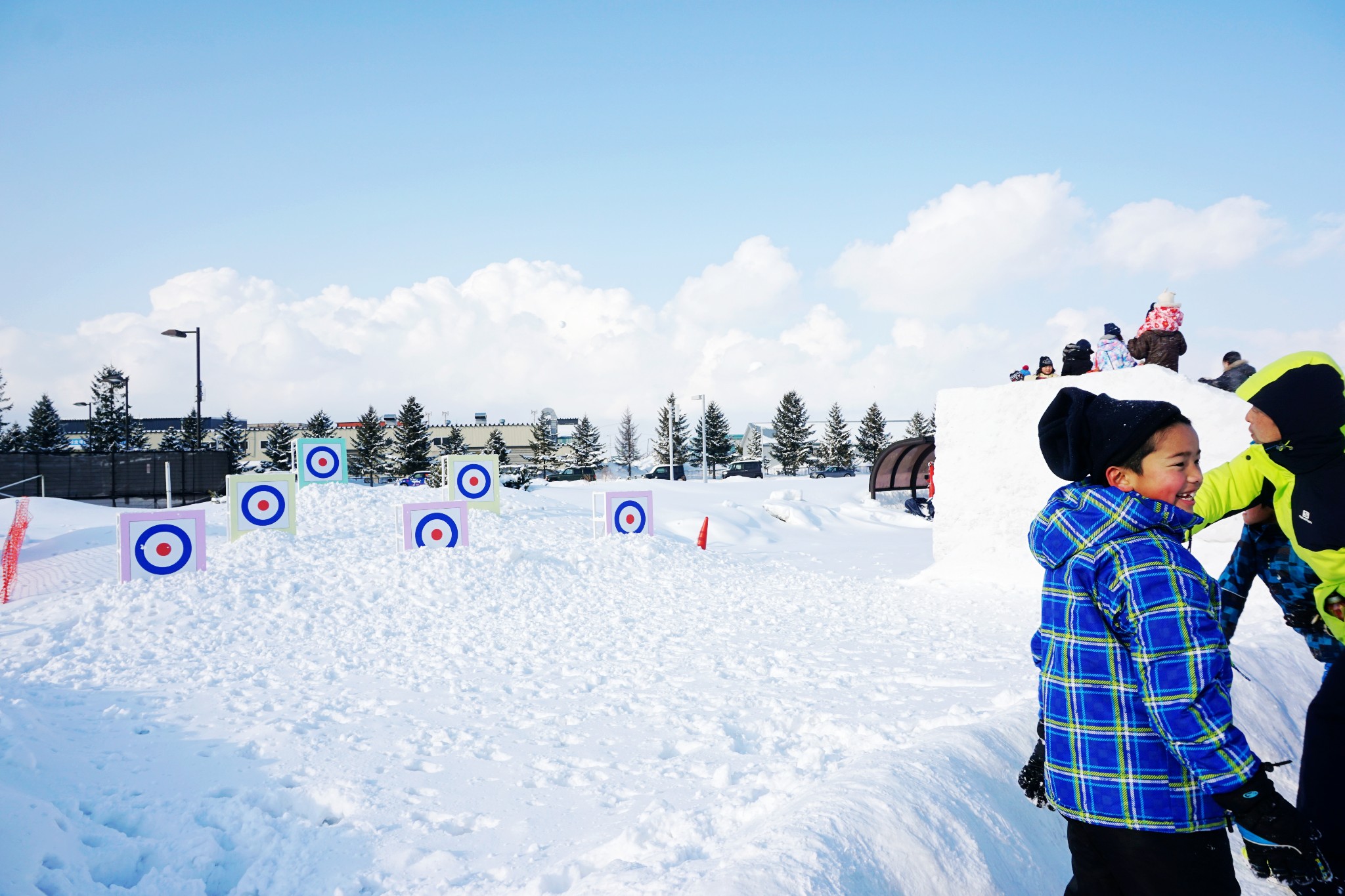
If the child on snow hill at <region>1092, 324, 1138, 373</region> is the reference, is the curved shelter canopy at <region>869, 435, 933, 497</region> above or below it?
below

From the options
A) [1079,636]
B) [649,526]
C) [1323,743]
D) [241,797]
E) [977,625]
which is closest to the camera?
[1079,636]

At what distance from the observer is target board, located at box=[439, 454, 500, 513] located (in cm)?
1527

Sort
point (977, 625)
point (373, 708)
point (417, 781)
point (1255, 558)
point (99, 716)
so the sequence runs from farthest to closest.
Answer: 1. point (977, 625)
2. point (373, 708)
3. point (99, 716)
4. point (417, 781)
5. point (1255, 558)

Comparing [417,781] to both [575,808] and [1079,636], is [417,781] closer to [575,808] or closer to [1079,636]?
[575,808]

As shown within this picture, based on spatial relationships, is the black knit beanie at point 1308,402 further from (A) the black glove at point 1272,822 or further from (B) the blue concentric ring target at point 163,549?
(B) the blue concentric ring target at point 163,549

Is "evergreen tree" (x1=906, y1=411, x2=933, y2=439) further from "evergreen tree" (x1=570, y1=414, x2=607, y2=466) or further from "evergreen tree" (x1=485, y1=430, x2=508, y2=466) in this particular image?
"evergreen tree" (x1=485, y1=430, x2=508, y2=466)

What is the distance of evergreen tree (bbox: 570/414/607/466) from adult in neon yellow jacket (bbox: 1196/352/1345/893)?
62.5m

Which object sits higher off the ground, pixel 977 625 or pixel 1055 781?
pixel 1055 781

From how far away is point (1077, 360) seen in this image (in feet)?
32.9

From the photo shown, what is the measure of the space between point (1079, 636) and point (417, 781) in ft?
12.4

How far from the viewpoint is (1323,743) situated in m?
2.65

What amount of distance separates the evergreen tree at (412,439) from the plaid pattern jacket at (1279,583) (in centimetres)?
5651

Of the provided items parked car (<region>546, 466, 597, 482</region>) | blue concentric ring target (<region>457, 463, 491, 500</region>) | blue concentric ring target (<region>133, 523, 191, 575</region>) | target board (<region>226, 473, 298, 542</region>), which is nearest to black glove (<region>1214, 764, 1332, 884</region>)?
blue concentric ring target (<region>133, 523, 191, 575</region>)

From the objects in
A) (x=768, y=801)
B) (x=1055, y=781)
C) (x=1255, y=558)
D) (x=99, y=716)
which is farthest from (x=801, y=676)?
(x=99, y=716)
